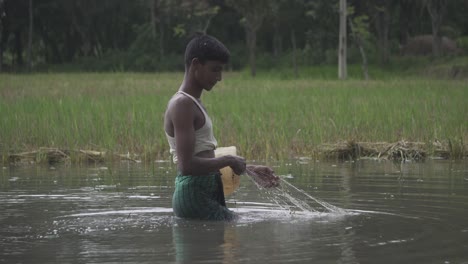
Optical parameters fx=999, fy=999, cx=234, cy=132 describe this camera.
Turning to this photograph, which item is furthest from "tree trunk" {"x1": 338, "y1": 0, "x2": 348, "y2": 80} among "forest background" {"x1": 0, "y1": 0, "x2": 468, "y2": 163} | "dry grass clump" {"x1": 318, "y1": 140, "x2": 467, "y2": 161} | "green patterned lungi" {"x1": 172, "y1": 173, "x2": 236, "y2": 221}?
"green patterned lungi" {"x1": 172, "y1": 173, "x2": 236, "y2": 221}

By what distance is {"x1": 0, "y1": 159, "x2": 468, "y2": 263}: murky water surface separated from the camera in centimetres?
473

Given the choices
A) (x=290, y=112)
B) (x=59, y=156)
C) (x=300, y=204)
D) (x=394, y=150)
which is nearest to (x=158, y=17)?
(x=290, y=112)

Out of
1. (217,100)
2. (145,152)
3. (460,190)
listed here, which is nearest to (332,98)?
(217,100)

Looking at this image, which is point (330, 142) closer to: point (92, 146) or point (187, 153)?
point (92, 146)

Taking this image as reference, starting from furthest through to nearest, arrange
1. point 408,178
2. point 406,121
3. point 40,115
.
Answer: point 40,115 < point 406,121 < point 408,178

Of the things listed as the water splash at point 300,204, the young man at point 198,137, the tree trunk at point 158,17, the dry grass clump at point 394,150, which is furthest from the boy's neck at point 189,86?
the tree trunk at point 158,17

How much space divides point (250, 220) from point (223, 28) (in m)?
42.4

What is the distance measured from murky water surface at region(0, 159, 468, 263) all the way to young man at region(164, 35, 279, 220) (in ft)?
0.59

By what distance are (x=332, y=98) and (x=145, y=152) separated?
18.9ft

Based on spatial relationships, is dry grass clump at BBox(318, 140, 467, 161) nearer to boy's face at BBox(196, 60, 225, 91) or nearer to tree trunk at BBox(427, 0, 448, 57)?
boy's face at BBox(196, 60, 225, 91)

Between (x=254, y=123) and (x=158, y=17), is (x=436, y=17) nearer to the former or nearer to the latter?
(x=158, y=17)

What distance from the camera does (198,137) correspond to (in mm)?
5504

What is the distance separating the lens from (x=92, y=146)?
1057cm

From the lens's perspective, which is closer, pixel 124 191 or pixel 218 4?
pixel 124 191
